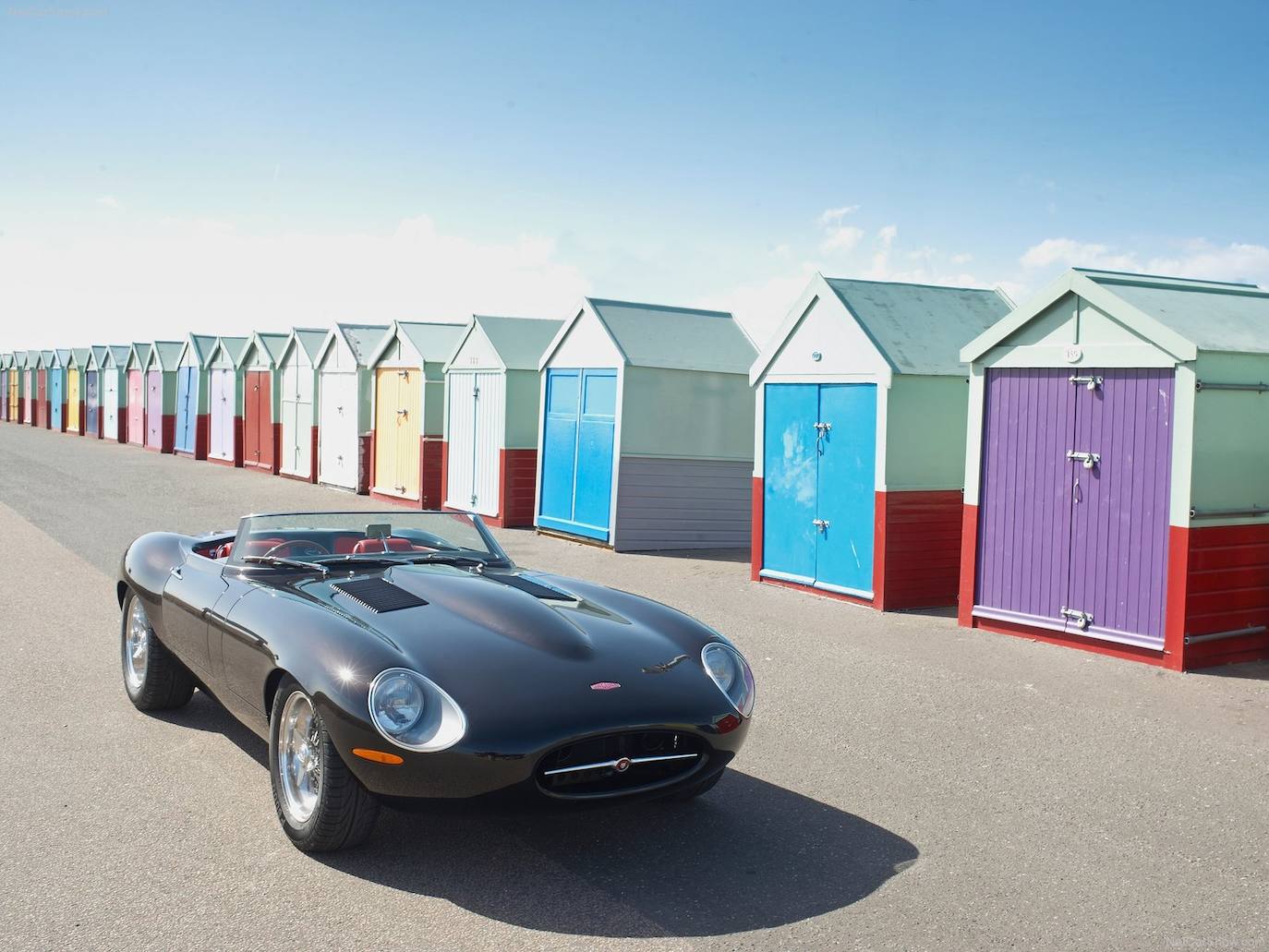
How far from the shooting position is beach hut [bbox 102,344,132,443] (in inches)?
1695

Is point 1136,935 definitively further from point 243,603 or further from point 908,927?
point 243,603

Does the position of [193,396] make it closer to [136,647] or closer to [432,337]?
[432,337]

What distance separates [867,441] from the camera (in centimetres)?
1166

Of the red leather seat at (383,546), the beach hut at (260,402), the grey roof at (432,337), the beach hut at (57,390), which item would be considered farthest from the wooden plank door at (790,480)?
the beach hut at (57,390)

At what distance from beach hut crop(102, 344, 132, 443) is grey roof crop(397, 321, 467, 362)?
2355 cm

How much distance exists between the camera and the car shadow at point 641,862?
4.09 metres

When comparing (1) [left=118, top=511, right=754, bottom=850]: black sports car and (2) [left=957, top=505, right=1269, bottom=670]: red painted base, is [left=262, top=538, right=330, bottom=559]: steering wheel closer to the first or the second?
(1) [left=118, top=511, right=754, bottom=850]: black sports car

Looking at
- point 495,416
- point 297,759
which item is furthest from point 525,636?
point 495,416

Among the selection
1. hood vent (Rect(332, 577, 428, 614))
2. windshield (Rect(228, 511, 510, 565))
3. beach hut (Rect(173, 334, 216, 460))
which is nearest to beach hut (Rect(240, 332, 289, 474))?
beach hut (Rect(173, 334, 216, 460))

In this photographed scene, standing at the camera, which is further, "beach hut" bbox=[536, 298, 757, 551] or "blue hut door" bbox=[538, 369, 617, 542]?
"blue hut door" bbox=[538, 369, 617, 542]

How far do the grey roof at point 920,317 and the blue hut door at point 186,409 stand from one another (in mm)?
27028

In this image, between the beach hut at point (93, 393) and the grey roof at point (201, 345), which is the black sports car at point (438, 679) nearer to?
the grey roof at point (201, 345)

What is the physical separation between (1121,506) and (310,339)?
21322 mm

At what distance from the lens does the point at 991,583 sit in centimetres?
1026
